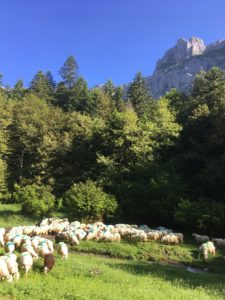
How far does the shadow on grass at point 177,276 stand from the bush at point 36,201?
52.9ft

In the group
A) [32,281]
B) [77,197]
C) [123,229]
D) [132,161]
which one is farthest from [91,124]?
[32,281]

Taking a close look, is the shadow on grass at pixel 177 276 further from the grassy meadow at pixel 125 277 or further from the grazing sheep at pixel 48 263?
the grazing sheep at pixel 48 263

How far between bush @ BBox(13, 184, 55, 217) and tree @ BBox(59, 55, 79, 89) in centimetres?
5080

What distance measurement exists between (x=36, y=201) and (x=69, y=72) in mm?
56373

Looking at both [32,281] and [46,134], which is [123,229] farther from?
[46,134]

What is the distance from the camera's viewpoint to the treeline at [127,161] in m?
31.1

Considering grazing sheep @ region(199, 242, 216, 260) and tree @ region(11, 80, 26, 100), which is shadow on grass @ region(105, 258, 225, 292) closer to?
grazing sheep @ region(199, 242, 216, 260)

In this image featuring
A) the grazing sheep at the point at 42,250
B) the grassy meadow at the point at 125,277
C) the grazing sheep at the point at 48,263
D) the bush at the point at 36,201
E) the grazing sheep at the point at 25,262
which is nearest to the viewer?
the grassy meadow at the point at 125,277

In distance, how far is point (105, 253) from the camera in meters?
20.5

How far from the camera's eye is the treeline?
102 ft

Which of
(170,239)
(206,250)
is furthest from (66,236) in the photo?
(206,250)

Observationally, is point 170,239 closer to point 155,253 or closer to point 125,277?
point 155,253

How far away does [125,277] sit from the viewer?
13844 millimetres

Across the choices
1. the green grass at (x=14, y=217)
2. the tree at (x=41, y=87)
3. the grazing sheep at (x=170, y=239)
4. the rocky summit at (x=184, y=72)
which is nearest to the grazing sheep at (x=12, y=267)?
the grazing sheep at (x=170, y=239)
